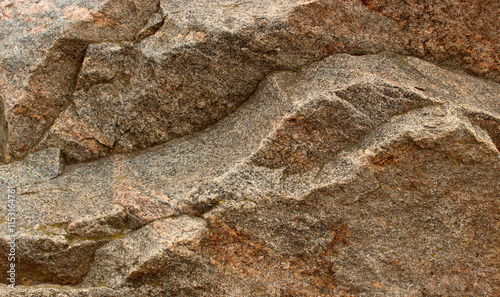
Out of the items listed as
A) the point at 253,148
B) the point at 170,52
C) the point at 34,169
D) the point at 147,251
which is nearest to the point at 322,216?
the point at 253,148

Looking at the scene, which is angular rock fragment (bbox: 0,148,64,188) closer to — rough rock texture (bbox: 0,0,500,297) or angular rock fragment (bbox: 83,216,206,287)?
rough rock texture (bbox: 0,0,500,297)

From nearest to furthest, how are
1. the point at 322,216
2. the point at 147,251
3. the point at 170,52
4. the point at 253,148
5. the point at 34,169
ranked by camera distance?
the point at 147,251, the point at 322,216, the point at 253,148, the point at 170,52, the point at 34,169

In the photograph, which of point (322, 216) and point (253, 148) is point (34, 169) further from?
point (322, 216)

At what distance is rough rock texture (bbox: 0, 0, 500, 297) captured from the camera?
15.0 feet

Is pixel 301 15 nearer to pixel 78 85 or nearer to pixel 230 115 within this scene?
pixel 230 115

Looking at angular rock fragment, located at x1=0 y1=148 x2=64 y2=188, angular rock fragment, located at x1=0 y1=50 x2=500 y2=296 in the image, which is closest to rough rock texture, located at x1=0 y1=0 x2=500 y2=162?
angular rock fragment, located at x1=0 y1=148 x2=64 y2=188

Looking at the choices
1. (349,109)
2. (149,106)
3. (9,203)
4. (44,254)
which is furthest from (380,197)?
(9,203)

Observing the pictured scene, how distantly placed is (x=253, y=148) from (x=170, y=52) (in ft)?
5.41

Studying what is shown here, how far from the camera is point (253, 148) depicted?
481cm

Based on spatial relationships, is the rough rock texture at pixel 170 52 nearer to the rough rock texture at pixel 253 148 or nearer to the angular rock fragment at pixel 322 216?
the rough rock texture at pixel 253 148

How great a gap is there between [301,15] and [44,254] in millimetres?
4243

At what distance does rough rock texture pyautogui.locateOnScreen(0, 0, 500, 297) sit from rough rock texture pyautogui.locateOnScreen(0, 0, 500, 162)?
2 cm

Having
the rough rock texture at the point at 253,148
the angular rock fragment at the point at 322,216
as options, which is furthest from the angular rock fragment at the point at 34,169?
the angular rock fragment at the point at 322,216

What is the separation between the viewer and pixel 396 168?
453cm
